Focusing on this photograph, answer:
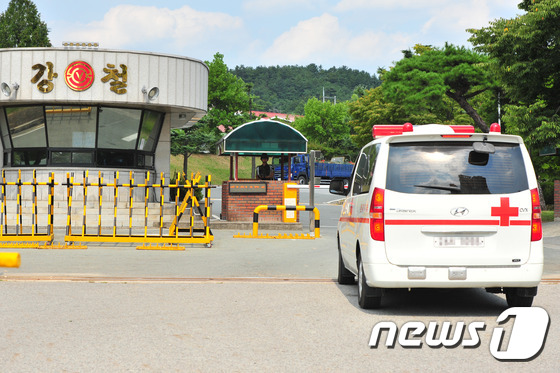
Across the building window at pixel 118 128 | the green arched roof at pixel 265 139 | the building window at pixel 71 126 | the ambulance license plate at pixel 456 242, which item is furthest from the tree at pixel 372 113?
the ambulance license plate at pixel 456 242

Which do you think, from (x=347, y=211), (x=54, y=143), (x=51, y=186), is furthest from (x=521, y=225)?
(x=54, y=143)

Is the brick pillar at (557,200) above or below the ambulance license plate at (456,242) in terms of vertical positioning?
below

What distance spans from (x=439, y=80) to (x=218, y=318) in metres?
36.5

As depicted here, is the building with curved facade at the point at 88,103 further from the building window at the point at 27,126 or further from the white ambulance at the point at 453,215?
the white ambulance at the point at 453,215

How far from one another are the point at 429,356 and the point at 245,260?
789 centimetres

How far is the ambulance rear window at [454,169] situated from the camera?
7750 millimetres

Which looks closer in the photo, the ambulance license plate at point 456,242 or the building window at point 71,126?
the ambulance license plate at point 456,242

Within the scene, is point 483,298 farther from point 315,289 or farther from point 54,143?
point 54,143

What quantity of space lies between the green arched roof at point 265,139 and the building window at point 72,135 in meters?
3.02

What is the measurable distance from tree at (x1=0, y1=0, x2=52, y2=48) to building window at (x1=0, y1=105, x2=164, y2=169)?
147ft

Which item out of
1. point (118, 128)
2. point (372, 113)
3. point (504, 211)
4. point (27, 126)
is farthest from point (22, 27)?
point (504, 211)

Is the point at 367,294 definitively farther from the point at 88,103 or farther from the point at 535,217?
the point at 88,103

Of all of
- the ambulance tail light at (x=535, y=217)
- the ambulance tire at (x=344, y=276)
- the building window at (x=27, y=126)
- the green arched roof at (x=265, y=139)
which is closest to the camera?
the ambulance tail light at (x=535, y=217)

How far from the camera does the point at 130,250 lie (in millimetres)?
15242
